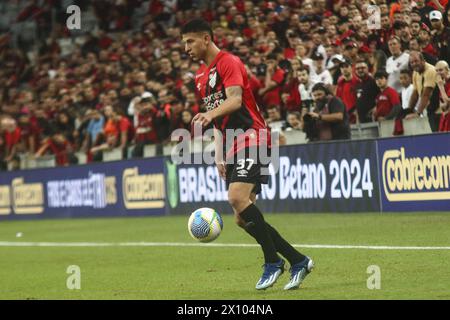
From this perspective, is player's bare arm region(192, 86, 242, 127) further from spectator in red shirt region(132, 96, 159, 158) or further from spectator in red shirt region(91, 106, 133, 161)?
spectator in red shirt region(91, 106, 133, 161)

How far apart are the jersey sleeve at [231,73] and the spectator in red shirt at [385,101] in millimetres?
8479

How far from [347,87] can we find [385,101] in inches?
42.2

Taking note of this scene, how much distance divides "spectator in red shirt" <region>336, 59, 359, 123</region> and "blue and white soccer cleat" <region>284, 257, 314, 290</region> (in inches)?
363

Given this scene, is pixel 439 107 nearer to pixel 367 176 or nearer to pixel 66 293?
pixel 367 176

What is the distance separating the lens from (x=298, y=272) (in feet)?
29.2

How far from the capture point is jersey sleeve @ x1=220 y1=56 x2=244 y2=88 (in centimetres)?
873

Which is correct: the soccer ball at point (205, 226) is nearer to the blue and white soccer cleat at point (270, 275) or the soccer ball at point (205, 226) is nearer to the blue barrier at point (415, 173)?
the blue and white soccer cleat at point (270, 275)

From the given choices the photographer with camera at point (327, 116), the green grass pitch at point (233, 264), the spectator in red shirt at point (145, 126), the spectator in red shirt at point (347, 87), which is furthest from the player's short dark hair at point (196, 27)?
the spectator in red shirt at point (145, 126)

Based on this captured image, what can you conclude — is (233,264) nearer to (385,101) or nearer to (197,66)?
(385,101)

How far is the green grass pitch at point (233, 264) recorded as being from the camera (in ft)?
29.5

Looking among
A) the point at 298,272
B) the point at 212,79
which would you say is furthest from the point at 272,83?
the point at 298,272

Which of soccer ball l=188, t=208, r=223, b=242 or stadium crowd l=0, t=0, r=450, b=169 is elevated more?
stadium crowd l=0, t=0, r=450, b=169

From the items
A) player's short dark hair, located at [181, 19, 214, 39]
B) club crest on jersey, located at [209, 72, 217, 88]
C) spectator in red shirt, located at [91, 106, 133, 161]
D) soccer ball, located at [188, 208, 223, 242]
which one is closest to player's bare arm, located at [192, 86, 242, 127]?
club crest on jersey, located at [209, 72, 217, 88]

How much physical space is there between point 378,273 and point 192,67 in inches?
560
